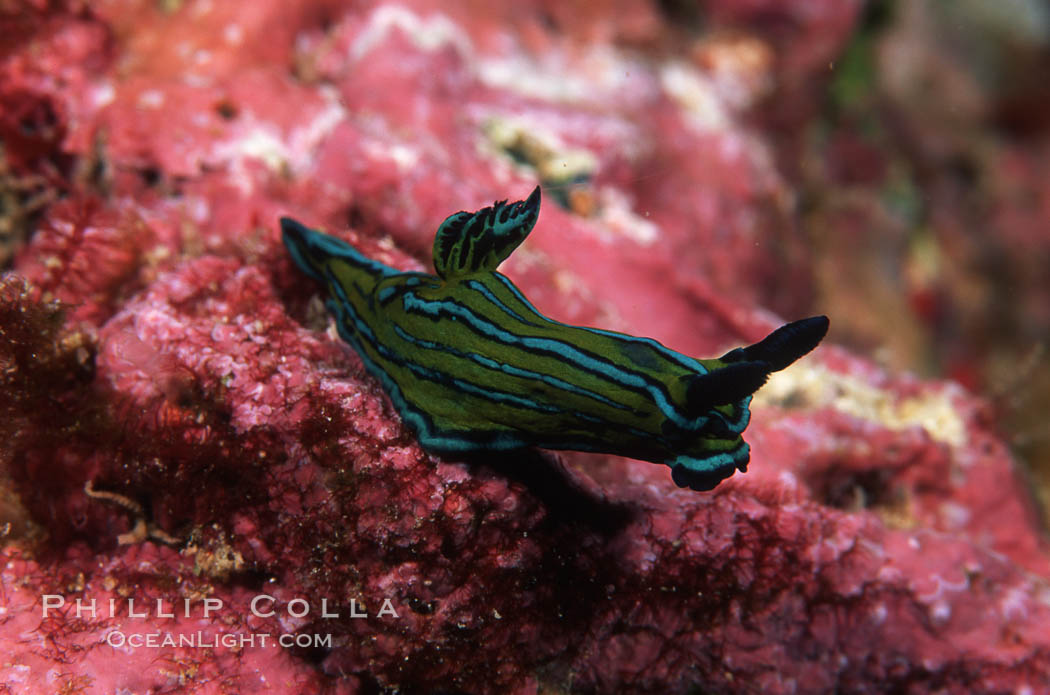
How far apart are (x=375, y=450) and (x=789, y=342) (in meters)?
1.55

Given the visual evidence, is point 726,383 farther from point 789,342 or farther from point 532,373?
point 532,373

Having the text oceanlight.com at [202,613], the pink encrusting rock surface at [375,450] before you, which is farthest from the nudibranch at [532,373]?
the text oceanlight.com at [202,613]

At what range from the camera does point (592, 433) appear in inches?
90.5

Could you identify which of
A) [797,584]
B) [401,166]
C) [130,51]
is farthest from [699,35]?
[797,584]

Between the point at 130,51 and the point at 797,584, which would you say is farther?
the point at 130,51

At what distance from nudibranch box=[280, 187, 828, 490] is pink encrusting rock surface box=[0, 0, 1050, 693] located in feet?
0.65

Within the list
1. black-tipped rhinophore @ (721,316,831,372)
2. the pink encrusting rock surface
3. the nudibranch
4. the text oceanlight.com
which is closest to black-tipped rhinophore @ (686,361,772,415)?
the nudibranch

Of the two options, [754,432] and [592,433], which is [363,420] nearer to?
[592,433]

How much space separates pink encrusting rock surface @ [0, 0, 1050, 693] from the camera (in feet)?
7.91

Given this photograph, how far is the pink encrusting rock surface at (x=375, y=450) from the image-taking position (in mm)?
2410

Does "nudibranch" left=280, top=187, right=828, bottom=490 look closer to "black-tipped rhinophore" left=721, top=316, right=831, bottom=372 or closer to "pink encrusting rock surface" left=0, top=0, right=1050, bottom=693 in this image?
"black-tipped rhinophore" left=721, top=316, right=831, bottom=372

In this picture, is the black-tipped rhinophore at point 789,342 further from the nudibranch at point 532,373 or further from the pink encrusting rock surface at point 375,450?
the pink encrusting rock surface at point 375,450

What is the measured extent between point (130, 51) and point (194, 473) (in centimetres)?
327

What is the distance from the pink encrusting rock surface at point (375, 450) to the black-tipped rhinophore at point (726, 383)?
2.40ft
